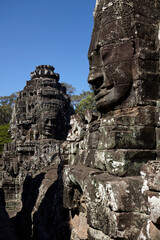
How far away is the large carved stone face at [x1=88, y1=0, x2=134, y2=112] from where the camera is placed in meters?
2.74

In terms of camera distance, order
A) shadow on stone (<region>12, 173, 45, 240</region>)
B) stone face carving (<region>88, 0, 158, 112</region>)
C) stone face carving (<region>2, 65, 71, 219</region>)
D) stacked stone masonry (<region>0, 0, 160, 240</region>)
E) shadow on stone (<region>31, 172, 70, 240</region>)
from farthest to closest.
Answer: stone face carving (<region>2, 65, 71, 219</region>) < shadow on stone (<region>12, 173, 45, 240</region>) < shadow on stone (<region>31, 172, 70, 240</region>) < stone face carving (<region>88, 0, 158, 112</region>) < stacked stone masonry (<region>0, 0, 160, 240</region>)

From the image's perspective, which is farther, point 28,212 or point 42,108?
point 42,108

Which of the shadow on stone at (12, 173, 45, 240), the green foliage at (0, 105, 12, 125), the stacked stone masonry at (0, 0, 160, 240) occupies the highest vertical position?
the green foliage at (0, 105, 12, 125)

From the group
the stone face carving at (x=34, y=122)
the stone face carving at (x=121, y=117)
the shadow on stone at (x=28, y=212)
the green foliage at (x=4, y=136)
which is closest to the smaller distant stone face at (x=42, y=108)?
the stone face carving at (x=34, y=122)

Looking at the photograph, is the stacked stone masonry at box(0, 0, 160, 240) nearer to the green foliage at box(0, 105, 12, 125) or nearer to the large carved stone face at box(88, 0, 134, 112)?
the large carved stone face at box(88, 0, 134, 112)

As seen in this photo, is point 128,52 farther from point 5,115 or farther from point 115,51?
point 5,115

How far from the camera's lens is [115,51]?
9.12 feet

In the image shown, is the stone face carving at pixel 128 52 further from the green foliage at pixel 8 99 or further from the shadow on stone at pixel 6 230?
the green foliage at pixel 8 99

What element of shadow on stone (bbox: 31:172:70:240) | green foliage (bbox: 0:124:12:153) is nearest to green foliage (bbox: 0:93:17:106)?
green foliage (bbox: 0:124:12:153)

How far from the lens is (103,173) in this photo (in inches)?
103

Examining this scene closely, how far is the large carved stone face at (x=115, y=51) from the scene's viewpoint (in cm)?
274

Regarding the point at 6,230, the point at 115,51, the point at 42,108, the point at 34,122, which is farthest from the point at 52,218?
the point at 34,122

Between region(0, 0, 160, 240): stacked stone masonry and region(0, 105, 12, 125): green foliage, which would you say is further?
region(0, 105, 12, 125): green foliage

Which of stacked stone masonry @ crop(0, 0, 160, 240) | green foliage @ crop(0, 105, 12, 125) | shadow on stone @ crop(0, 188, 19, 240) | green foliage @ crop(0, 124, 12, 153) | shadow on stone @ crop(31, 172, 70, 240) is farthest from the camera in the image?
green foliage @ crop(0, 105, 12, 125)
